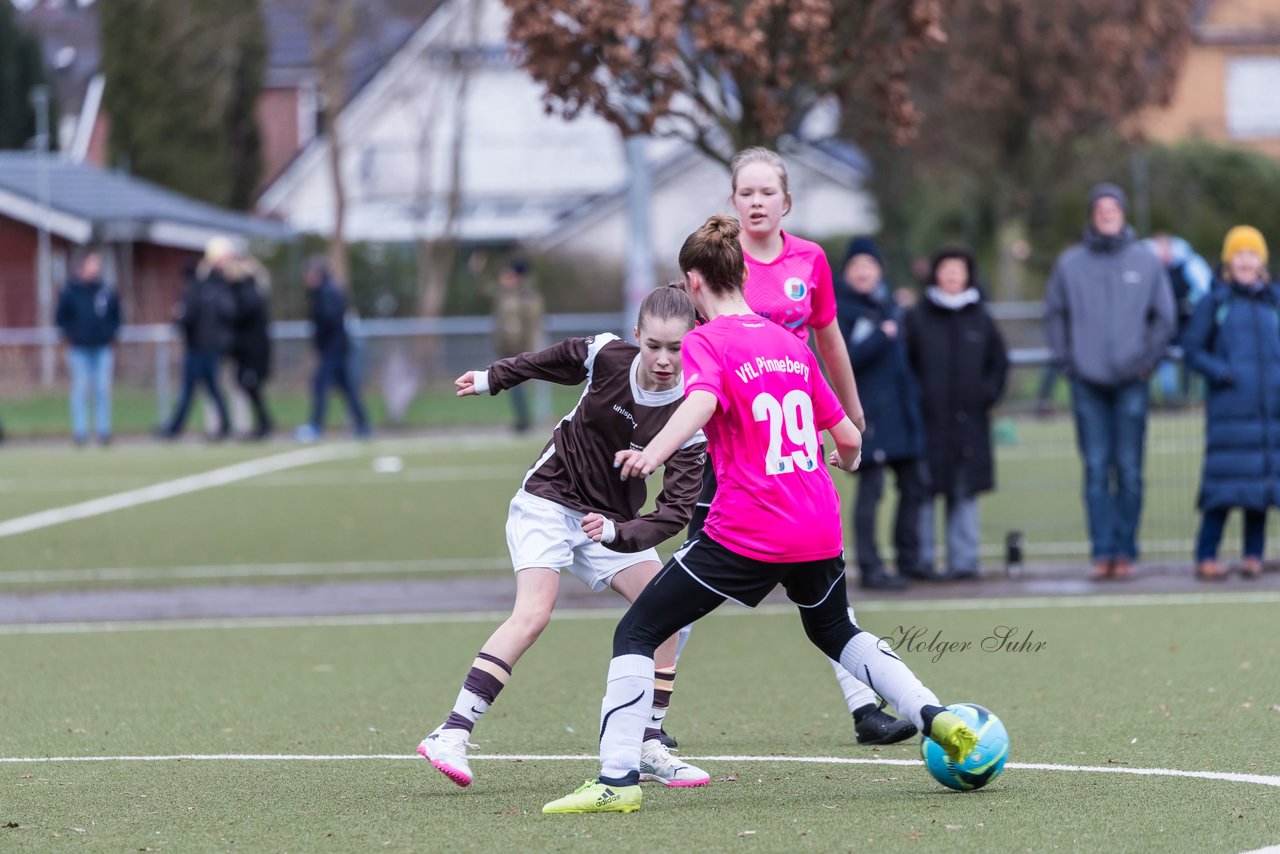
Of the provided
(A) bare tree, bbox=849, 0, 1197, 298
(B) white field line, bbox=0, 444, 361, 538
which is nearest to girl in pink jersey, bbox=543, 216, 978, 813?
(B) white field line, bbox=0, 444, 361, 538

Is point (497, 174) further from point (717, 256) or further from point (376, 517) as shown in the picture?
point (717, 256)

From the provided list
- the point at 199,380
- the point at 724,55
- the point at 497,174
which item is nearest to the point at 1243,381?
the point at 724,55

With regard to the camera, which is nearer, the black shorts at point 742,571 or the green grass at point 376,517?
the black shorts at point 742,571

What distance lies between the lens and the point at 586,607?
12.2m

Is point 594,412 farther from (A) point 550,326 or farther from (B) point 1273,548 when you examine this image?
(A) point 550,326

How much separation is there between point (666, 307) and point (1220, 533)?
6977 mm

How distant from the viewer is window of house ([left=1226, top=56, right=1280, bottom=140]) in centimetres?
5134

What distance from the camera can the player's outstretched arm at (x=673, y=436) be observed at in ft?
18.6

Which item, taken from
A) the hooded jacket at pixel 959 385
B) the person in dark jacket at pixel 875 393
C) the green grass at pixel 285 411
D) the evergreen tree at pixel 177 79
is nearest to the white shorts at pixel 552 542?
the person in dark jacket at pixel 875 393

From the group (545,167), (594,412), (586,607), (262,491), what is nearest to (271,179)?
(545,167)

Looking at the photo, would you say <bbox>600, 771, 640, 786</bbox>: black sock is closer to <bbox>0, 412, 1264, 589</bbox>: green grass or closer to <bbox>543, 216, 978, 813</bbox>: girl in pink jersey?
<bbox>543, 216, 978, 813</bbox>: girl in pink jersey

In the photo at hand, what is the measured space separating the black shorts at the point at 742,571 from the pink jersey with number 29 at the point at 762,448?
0.13ft

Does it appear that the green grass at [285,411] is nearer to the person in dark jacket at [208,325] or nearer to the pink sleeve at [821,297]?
the person in dark jacket at [208,325]

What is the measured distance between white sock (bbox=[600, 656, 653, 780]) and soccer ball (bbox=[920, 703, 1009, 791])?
2.88 ft
